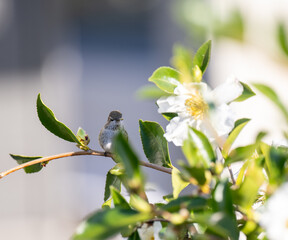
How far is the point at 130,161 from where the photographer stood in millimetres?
388

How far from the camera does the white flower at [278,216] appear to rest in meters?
0.36

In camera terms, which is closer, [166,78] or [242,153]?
[242,153]

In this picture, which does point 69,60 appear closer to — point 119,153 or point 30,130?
point 30,130

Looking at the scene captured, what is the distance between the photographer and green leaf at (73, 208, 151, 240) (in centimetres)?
36

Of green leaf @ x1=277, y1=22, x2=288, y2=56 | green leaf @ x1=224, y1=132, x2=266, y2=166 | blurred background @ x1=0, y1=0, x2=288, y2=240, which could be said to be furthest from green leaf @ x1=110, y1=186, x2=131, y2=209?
blurred background @ x1=0, y1=0, x2=288, y2=240

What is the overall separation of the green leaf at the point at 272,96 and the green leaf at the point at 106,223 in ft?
0.43

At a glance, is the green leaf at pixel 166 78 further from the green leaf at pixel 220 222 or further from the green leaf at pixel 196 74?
the green leaf at pixel 220 222

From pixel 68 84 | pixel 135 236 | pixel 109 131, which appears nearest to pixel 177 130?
pixel 135 236

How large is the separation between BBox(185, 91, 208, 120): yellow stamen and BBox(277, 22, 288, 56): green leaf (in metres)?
0.21

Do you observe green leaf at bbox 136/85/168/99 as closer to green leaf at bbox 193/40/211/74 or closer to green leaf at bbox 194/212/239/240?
green leaf at bbox 193/40/211/74

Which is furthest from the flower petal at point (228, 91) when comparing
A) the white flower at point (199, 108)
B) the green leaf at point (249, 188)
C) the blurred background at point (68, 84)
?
the blurred background at point (68, 84)

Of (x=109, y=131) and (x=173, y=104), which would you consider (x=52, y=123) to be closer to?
(x=173, y=104)

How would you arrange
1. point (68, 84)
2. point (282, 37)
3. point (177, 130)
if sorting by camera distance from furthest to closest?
1. point (68, 84)
2. point (177, 130)
3. point (282, 37)

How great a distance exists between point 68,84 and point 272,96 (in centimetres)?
338
